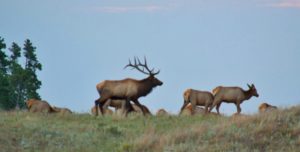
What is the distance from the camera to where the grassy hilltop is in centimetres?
1947

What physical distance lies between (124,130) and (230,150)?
4.06m

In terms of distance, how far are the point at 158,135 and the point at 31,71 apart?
104 feet

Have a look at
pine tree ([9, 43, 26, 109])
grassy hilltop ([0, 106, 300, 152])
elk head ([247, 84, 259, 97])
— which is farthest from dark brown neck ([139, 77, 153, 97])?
pine tree ([9, 43, 26, 109])

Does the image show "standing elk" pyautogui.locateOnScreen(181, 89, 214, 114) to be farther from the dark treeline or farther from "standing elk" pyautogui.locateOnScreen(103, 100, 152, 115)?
the dark treeline

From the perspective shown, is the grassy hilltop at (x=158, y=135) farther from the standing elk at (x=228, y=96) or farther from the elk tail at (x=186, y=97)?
the standing elk at (x=228, y=96)

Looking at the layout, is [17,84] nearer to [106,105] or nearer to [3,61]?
[3,61]

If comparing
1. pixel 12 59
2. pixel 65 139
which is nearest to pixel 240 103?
pixel 65 139

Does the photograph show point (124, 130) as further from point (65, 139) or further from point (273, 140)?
point (273, 140)

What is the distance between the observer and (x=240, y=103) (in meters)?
30.8

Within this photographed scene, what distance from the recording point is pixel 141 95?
29.1m

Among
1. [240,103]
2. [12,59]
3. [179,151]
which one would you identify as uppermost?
[12,59]

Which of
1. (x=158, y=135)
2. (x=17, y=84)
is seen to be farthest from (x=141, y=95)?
(x=17, y=84)

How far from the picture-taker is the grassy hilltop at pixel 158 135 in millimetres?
19469

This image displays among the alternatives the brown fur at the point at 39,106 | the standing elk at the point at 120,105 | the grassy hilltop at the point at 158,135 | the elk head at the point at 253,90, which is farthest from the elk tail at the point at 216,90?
the grassy hilltop at the point at 158,135
